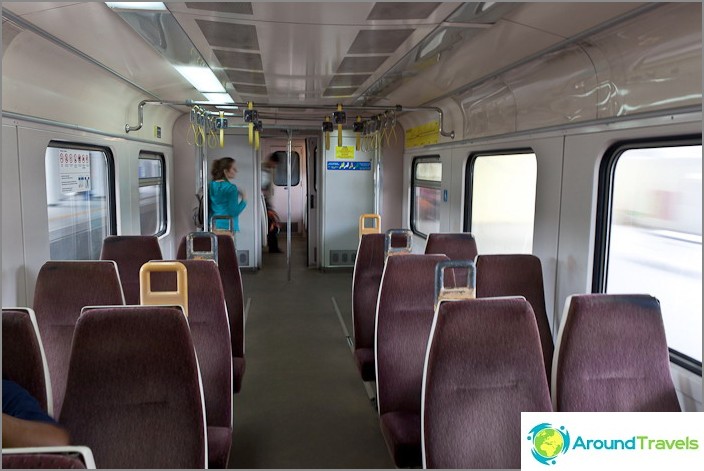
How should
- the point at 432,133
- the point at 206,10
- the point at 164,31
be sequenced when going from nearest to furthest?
the point at 206,10 → the point at 164,31 → the point at 432,133

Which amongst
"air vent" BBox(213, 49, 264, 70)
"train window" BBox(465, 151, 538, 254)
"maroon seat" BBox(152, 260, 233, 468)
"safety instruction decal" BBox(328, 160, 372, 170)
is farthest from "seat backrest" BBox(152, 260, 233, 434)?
"safety instruction decal" BBox(328, 160, 372, 170)

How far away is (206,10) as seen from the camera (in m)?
2.61

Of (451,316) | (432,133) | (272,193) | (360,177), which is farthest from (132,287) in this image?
(272,193)

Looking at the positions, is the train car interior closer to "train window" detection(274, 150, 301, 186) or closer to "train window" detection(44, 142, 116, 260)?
"train window" detection(44, 142, 116, 260)

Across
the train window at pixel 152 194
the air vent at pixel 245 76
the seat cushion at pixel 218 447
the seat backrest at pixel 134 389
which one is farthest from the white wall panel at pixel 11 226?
the train window at pixel 152 194

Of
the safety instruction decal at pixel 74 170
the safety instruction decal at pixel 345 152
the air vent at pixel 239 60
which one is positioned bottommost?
the safety instruction decal at pixel 74 170

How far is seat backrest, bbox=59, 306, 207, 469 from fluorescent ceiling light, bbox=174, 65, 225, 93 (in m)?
3.10

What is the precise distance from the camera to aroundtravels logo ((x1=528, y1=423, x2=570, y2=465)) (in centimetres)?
161

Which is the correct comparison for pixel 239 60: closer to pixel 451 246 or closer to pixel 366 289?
pixel 366 289

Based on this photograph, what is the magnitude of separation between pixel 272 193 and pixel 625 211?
9.81 metres

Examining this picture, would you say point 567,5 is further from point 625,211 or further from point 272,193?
point 272,193

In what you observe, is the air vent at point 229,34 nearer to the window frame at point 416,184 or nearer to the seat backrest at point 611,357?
the seat backrest at point 611,357

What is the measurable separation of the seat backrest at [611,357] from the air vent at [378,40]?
6.24 feet

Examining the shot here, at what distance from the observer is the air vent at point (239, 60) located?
3676 millimetres
